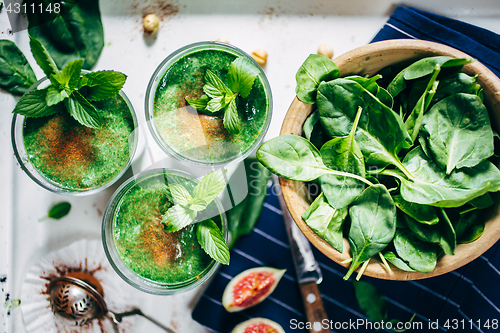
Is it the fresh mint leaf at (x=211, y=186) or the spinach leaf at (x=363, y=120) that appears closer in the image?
the spinach leaf at (x=363, y=120)

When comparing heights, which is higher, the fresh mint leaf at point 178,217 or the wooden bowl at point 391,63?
the wooden bowl at point 391,63

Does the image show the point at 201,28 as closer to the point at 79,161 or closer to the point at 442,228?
the point at 79,161

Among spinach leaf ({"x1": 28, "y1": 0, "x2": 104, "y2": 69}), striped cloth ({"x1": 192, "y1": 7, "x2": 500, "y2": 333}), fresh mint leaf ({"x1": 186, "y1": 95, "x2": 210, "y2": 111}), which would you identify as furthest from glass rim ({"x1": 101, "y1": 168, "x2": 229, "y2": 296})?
spinach leaf ({"x1": 28, "y1": 0, "x2": 104, "y2": 69})

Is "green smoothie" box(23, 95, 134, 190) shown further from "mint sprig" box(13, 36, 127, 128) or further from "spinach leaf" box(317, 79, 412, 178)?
"spinach leaf" box(317, 79, 412, 178)

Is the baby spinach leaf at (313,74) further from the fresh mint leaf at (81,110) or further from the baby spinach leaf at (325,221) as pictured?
the fresh mint leaf at (81,110)

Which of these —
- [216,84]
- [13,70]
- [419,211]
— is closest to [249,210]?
[216,84]

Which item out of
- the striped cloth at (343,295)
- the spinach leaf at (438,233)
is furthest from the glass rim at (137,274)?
the spinach leaf at (438,233)

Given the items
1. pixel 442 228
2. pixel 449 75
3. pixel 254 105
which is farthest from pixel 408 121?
pixel 254 105
